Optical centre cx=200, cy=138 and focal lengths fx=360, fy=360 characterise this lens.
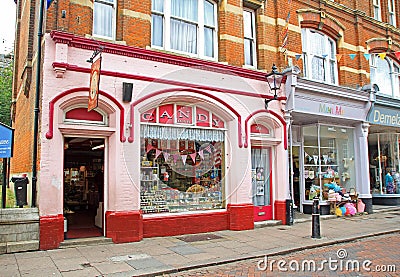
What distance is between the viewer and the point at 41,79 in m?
8.82

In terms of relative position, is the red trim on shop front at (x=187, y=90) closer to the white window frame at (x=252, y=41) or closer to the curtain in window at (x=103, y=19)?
the curtain in window at (x=103, y=19)

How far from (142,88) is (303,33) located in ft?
24.2

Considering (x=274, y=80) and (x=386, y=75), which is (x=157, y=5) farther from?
(x=386, y=75)

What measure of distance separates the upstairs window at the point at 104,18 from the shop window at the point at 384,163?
13370 millimetres

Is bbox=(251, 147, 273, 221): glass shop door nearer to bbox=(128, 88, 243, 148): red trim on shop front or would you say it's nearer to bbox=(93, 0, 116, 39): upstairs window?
bbox=(128, 88, 243, 148): red trim on shop front

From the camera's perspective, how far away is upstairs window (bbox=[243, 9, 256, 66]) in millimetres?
12000

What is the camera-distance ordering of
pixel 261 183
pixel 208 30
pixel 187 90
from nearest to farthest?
1. pixel 187 90
2. pixel 208 30
3. pixel 261 183

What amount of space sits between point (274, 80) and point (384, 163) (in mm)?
9209

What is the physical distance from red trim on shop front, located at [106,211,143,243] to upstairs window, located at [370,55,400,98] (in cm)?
1266

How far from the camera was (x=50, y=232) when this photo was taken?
7930 millimetres

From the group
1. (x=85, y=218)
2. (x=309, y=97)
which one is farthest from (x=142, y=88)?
(x=309, y=97)

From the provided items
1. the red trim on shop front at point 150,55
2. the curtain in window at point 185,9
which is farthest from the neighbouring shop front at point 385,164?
the curtain in window at point 185,9

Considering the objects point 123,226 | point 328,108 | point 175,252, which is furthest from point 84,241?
point 328,108

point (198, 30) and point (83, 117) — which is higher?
point (198, 30)
